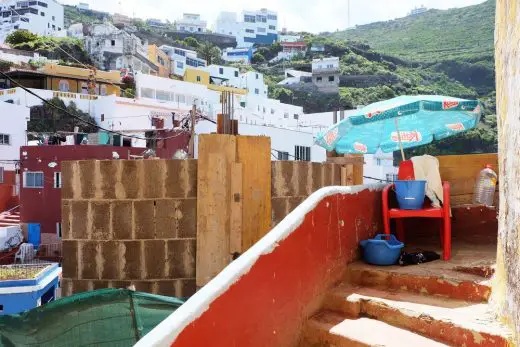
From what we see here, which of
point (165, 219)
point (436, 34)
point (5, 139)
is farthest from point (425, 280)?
point (436, 34)

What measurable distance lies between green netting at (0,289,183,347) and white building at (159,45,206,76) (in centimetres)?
6992

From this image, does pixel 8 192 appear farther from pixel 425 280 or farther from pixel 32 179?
pixel 425 280

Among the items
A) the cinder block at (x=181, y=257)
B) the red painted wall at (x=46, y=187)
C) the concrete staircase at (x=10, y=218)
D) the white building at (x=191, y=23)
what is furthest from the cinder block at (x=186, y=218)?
the white building at (x=191, y=23)

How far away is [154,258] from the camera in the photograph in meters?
6.94

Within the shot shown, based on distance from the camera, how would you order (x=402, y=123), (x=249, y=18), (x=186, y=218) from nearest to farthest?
(x=186, y=218)
(x=402, y=123)
(x=249, y=18)

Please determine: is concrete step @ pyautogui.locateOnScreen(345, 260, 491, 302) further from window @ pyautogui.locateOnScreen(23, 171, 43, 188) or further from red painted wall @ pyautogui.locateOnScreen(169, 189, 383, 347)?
window @ pyautogui.locateOnScreen(23, 171, 43, 188)

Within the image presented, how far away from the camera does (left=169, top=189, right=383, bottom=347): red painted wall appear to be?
282cm

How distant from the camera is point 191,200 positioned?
6832mm

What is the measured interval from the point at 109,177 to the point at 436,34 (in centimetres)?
13438

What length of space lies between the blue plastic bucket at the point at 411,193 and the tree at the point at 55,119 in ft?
132

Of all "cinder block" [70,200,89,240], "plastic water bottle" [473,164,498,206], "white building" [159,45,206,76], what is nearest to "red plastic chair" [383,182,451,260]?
"plastic water bottle" [473,164,498,206]

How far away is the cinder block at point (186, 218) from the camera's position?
22.4 feet

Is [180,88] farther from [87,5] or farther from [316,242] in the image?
[87,5]

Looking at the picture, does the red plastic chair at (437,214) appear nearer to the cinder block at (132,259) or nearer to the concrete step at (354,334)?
the concrete step at (354,334)
